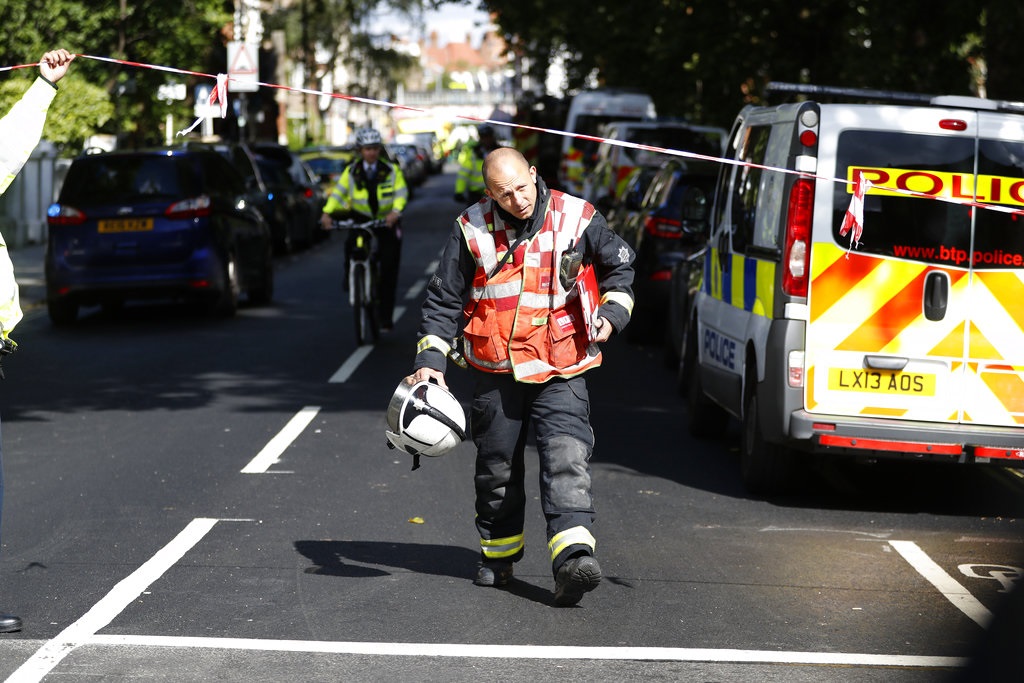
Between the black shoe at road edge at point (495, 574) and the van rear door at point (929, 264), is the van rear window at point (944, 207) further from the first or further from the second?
the black shoe at road edge at point (495, 574)

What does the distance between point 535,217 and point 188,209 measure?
441 inches

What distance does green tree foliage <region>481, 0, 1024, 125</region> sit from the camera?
20.7 meters

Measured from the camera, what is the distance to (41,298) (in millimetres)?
19266

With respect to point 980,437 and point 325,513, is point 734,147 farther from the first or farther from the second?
point 325,513

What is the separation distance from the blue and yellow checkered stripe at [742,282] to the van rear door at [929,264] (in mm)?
353

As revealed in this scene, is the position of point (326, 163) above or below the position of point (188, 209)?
below

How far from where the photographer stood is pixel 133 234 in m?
17.0

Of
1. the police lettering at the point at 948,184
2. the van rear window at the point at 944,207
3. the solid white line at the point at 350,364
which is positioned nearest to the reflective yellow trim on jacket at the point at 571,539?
the van rear window at the point at 944,207

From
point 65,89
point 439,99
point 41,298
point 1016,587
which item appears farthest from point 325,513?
point 439,99

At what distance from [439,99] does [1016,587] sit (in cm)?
19850

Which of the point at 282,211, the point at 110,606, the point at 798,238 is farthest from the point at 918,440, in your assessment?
the point at 282,211

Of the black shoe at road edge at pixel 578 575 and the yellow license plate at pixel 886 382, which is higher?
the yellow license plate at pixel 886 382

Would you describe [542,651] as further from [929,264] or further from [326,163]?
[326,163]

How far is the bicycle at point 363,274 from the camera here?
14789 mm
